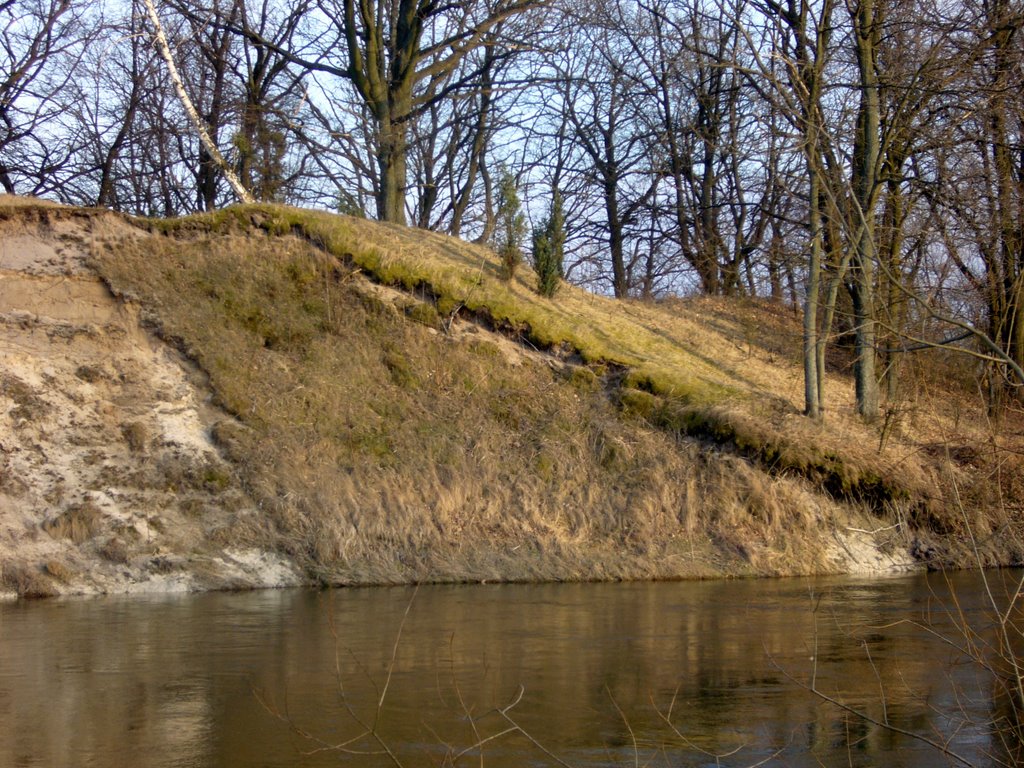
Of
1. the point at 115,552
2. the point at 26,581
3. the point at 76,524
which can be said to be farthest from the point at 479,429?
the point at 26,581

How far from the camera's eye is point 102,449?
1595 cm

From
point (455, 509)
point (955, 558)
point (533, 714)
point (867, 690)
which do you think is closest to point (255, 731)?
point (533, 714)

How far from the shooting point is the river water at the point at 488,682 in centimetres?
655

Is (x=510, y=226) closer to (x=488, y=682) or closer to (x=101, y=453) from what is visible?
(x=101, y=453)

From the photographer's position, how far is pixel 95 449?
15.9 metres

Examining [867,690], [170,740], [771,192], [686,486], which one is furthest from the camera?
→ [771,192]

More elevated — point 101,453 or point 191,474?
point 101,453

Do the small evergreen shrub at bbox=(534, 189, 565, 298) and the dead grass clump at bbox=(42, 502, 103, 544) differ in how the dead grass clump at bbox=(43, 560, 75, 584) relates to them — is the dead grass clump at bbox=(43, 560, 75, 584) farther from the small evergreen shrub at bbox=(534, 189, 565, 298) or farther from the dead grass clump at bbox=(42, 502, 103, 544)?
the small evergreen shrub at bbox=(534, 189, 565, 298)

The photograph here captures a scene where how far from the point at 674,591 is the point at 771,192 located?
17845mm

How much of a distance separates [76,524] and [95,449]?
169 centimetres

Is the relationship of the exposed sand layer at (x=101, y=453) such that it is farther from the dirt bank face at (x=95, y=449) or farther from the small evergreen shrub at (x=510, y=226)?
the small evergreen shrub at (x=510, y=226)

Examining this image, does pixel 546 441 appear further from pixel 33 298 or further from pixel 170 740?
pixel 170 740

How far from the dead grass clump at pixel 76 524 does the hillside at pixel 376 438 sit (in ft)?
0.10

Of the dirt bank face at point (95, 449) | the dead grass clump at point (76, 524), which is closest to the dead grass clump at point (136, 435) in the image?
the dirt bank face at point (95, 449)
